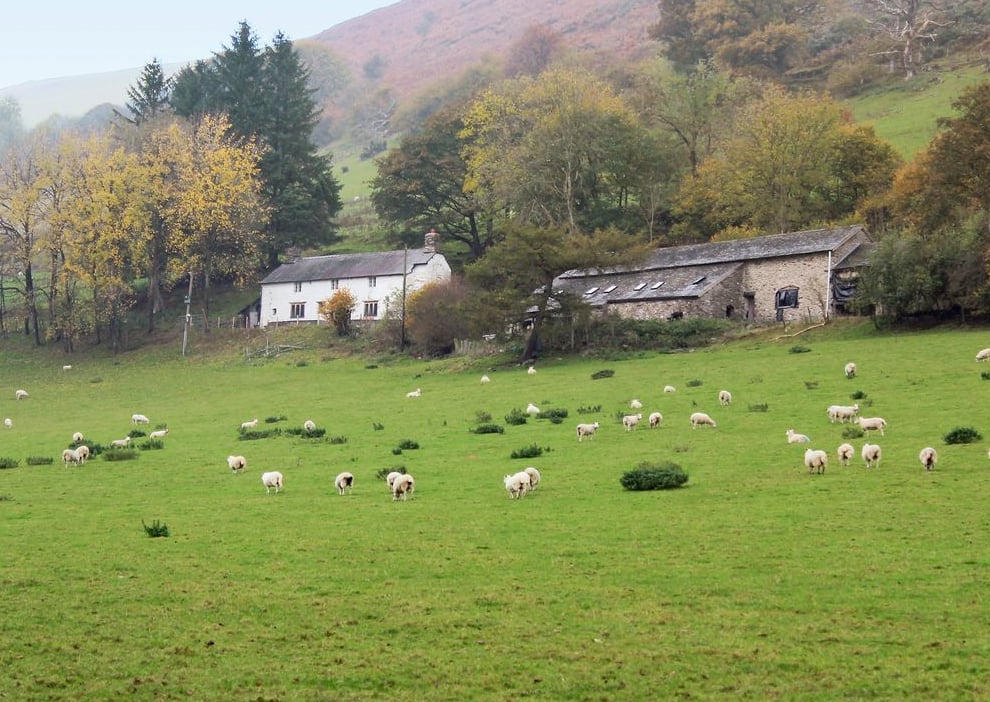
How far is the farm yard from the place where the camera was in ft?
43.0

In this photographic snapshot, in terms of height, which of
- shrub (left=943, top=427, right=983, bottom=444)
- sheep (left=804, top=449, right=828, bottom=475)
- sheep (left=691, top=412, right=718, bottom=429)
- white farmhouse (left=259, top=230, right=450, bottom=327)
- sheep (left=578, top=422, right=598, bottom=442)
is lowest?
sheep (left=578, top=422, right=598, bottom=442)

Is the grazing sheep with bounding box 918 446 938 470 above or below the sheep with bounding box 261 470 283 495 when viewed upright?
above

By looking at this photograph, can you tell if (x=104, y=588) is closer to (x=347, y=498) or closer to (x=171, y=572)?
(x=171, y=572)

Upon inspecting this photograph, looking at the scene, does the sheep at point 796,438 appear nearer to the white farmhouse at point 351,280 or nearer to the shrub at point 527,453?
the shrub at point 527,453

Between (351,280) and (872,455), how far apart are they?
227 ft

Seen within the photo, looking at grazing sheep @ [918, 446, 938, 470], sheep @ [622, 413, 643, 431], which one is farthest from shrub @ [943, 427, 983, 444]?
sheep @ [622, 413, 643, 431]

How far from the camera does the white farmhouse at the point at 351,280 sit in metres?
88.8

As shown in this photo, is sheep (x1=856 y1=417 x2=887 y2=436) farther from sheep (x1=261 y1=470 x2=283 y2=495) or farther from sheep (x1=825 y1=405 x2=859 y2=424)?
sheep (x1=261 y1=470 x2=283 y2=495)

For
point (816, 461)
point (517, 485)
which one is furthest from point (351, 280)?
point (816, 461)

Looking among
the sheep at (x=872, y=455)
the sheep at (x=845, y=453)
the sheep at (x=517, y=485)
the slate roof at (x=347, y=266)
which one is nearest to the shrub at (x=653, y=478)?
the sheep at (x=517, y=485)

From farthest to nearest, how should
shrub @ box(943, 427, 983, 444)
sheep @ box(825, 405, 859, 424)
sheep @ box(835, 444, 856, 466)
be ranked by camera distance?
sheep @ box(825, 405, 859, 424) < shrub @ box(943, 427, 983, 444) < sheep @ box(835, 444, 856, 466)

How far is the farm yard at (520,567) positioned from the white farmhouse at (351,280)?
49.8 m

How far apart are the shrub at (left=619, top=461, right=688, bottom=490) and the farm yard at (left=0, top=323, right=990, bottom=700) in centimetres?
52

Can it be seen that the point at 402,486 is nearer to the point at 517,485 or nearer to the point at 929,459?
the point at 517,485
